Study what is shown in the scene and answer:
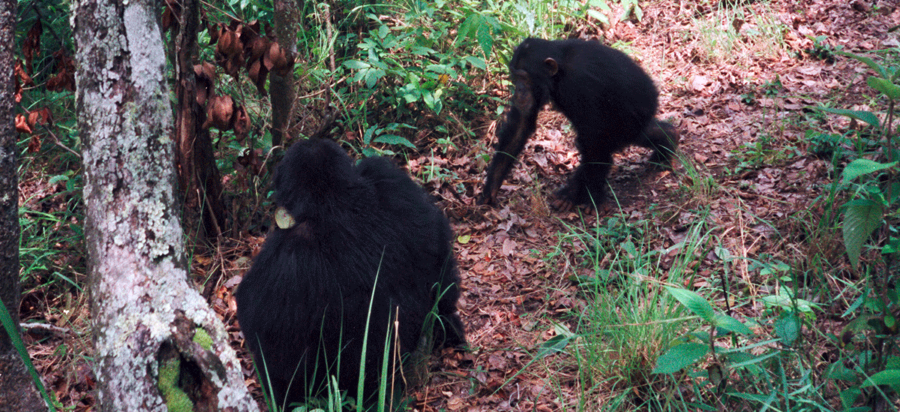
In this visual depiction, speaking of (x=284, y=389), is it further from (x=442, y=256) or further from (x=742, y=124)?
(x=742, y=124)

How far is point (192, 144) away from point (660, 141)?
3477 millimetres

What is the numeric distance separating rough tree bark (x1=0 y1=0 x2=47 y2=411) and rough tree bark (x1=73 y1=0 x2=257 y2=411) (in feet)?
0.82

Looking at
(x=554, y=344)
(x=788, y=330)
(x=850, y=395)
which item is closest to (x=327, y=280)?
(x=554, y=344)

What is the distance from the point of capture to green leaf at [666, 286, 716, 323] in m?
1.94

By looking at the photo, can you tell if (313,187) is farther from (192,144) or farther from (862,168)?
(862,168)

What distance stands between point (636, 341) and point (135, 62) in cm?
238

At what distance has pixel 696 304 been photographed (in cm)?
196

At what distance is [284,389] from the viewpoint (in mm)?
3025

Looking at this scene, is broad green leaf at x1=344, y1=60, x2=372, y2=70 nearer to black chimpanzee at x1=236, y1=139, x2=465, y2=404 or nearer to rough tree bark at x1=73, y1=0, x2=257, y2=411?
black chimpanzee at x1=236, y1=139, x2=465, y2=404

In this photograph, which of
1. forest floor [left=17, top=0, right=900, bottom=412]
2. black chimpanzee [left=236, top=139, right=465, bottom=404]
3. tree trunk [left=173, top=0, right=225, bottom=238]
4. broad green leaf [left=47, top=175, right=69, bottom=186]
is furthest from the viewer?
broad green leaf [left=47, top=175, right=69, bottom=186]

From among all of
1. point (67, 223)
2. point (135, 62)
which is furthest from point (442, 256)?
point (67, 223)

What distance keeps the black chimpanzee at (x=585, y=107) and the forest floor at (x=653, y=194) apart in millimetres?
221

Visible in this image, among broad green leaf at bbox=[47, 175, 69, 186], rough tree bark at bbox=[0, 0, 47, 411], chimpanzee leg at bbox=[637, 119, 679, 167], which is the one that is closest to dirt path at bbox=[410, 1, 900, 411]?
chimpanzee leg at bbox=[637, 119, 679, 167]

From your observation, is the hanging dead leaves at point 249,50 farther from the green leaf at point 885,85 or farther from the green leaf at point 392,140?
the green leaf at point 885,85
